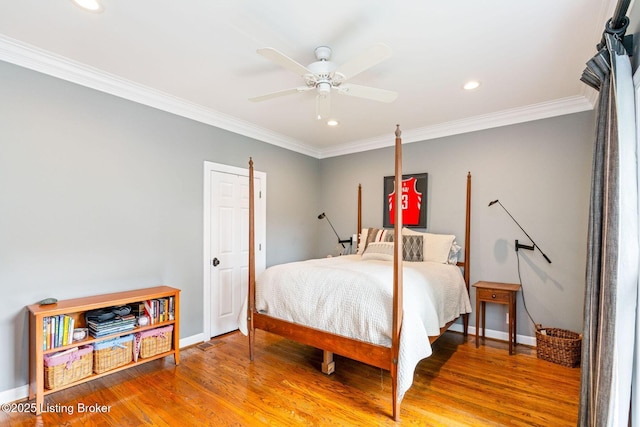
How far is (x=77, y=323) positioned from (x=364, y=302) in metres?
2.38

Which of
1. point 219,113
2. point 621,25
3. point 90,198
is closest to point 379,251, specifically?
point 219,113

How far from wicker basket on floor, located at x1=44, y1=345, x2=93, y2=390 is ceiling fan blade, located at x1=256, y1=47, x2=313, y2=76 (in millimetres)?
2591

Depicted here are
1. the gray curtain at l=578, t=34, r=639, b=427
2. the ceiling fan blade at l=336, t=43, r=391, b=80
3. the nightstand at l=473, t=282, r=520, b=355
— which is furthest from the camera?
the nightstand at l=473, t=282, r=520, b=355

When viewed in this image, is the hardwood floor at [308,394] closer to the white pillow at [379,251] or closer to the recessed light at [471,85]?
the white pillow at [379,251]

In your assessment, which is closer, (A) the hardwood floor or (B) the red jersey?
(A) the hardwood floor

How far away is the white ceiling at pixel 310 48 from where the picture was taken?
1901 millimetres

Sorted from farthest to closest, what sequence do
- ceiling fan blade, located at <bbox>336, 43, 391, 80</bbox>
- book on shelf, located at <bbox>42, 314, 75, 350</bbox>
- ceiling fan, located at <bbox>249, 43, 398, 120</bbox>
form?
1. book on shelf, located at <bbox>42, 314, 75, 350</bbox>
2. ceiling fan, located at <bbox>249, 43, 398, 120</bbox>
3. ceiling fan blade, located at <bbox>336, 43, 391, 80</bbox>

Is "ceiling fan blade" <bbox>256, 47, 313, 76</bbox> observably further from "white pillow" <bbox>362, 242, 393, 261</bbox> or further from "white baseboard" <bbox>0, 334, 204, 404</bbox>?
"white baseboard" <bbox>0, 334, 204, 404</bbox>

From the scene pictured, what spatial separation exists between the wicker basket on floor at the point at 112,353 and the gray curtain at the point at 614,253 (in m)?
3.20

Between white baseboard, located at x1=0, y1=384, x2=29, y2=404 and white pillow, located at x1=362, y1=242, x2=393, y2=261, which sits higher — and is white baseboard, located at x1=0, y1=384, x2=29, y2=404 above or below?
below

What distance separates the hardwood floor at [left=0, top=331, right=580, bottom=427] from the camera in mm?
2127

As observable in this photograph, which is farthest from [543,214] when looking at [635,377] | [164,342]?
[164,342]

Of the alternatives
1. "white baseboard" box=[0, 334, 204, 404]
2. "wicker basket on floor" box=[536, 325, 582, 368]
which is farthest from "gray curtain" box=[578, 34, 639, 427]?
"white baseboard" box=[0, 334, 204, 404]

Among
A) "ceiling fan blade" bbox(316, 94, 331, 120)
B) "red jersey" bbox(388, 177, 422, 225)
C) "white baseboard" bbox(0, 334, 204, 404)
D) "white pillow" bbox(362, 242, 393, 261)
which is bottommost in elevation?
"white baseboard" bbox(0, 334, 204, 404)
